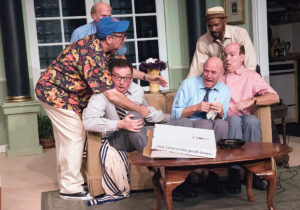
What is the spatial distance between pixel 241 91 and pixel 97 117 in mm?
1179

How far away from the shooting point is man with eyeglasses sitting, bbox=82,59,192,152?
298 centimetres

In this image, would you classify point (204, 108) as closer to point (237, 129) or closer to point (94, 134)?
point (237, 129)

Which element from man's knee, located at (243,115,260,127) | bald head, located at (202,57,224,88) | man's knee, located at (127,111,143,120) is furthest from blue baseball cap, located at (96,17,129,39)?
man's knee, located at (243,115,260,127)

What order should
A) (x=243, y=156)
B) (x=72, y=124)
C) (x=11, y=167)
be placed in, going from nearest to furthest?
(x=243, y=156)
(x=72, y=124)
(x=11, y=167)

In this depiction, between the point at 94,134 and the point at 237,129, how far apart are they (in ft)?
3.39

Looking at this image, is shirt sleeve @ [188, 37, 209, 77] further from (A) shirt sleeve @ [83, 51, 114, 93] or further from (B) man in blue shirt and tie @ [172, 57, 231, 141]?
(A) shirt sleeve @ [83, 51, 114, 93]

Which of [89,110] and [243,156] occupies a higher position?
[89,110]

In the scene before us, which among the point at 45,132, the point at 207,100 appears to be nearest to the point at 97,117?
the point at 207,100

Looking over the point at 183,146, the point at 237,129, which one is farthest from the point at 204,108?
the point at 183,146

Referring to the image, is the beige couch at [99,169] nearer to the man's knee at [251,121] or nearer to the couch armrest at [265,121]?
the couch armrest at [265,121]

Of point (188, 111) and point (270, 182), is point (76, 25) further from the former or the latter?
point (270, 182)

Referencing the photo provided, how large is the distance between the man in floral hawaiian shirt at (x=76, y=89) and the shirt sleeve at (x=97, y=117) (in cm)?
9

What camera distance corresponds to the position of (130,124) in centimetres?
295

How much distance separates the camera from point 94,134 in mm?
3164
